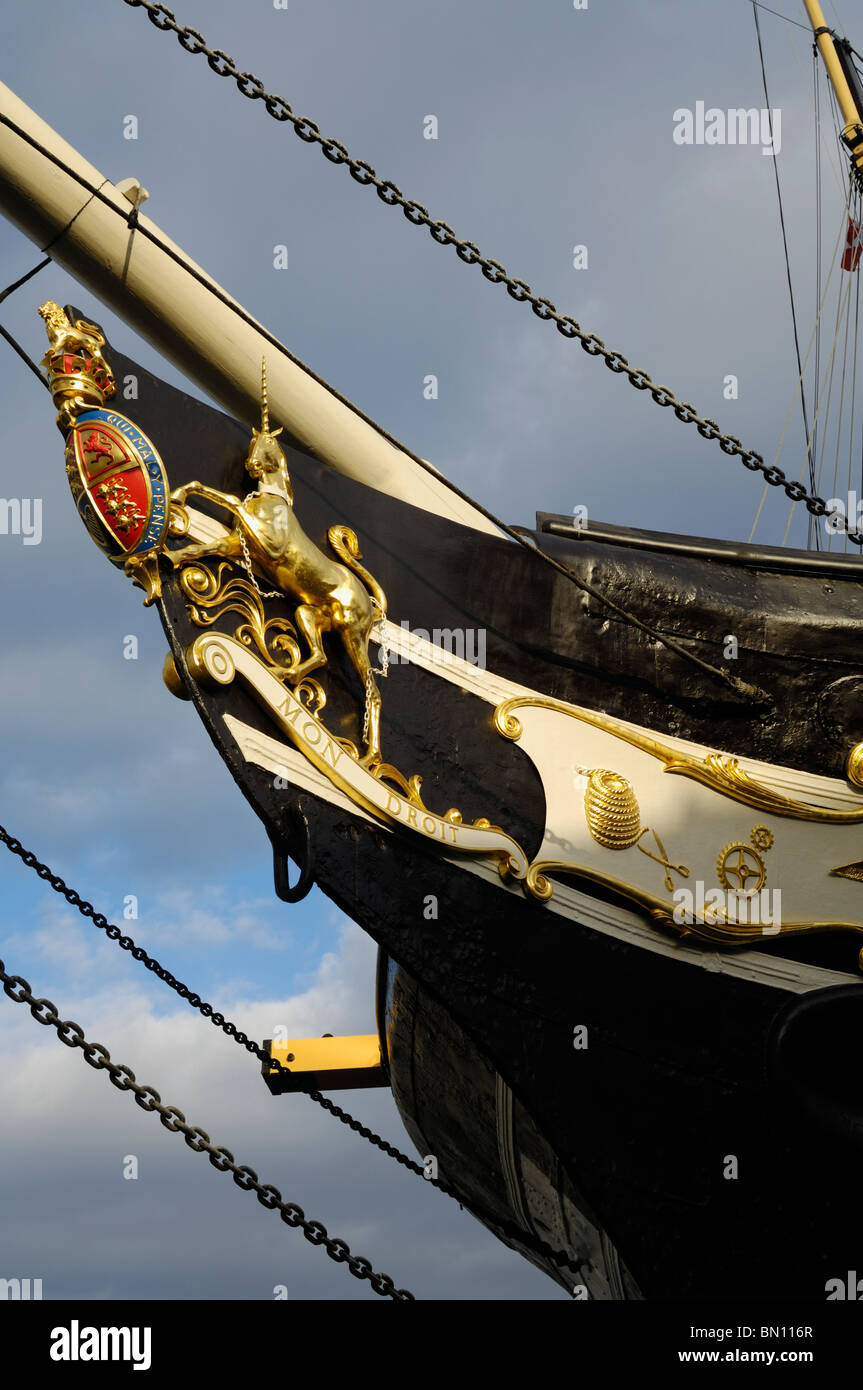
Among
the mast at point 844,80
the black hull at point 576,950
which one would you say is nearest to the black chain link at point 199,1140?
the black hull at point 576,950

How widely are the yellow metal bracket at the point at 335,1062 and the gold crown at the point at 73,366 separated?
3.26 m

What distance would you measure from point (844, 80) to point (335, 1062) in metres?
9.56

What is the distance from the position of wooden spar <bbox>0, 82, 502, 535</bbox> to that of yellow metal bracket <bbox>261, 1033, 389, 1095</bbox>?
105 inches

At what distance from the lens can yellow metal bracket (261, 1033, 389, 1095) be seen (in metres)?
6.84

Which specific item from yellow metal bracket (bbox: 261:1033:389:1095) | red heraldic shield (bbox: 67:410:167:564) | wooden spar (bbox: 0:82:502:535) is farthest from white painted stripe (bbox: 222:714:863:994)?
yellow metal bracket (bbox: 261:1033:389:1095)

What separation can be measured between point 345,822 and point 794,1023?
1704mm

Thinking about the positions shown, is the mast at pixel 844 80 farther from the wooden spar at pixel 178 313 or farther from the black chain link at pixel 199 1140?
the black chain link at pixel 199 1140

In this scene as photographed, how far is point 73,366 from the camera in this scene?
4730 mm

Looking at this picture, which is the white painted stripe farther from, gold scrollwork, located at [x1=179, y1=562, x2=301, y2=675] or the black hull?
gold scrollwork, located at [x1=179, y1=562, x2=301, y2=675]

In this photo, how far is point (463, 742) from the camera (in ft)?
16.6

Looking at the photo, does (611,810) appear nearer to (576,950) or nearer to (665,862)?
(665,862)

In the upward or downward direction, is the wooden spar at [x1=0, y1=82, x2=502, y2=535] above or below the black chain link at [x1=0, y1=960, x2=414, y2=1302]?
above
